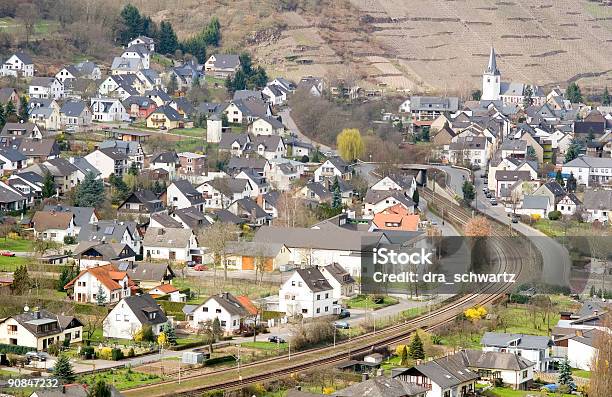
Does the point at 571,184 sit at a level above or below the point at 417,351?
above

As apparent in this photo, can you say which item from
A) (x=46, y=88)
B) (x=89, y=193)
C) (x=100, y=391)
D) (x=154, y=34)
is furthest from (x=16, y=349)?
(x=154, y=34)

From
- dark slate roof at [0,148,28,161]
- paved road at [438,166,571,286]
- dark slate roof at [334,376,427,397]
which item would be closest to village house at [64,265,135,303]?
dark slate roof at [334,376,427,397]

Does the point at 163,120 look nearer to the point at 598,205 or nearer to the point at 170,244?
the point at 598,205

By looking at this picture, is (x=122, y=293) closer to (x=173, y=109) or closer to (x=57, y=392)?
(x=57, y=392)

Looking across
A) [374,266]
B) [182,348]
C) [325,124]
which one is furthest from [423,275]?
[325,124]

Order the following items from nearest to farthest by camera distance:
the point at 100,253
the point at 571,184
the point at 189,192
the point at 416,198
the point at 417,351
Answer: the point at 417,351 → the point at 100,253 → the point at 189,192 → the point at 416,198 → the point at 571,184

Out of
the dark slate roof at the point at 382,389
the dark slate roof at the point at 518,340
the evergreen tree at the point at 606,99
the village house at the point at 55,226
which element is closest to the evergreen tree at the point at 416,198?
the village house at the point at 55,226
